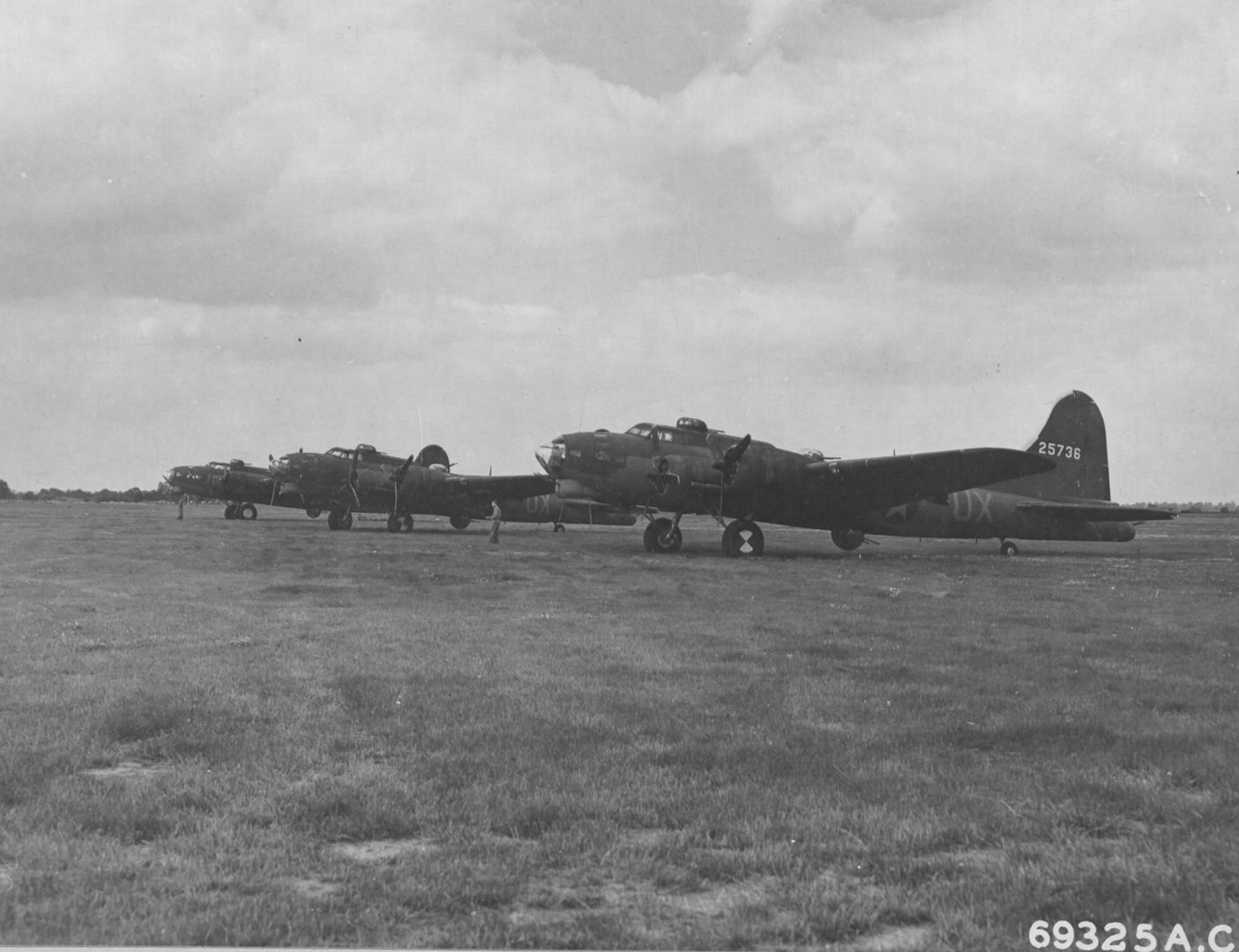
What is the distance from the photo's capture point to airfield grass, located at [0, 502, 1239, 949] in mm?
4102

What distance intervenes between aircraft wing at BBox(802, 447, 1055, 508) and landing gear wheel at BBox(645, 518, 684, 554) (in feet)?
13.7

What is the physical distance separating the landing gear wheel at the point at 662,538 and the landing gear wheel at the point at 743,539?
149 cm

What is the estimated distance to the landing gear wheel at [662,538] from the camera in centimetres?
2928

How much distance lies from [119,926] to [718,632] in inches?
363

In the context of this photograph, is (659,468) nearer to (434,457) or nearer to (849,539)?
(849,539)

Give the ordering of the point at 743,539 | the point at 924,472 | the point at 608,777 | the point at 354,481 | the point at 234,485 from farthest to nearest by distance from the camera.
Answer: the point at 234,485 → the point at 354,481 → the point at 743,539 → the point at 924,472 → the point at 608,777

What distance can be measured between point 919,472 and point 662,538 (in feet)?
24.2

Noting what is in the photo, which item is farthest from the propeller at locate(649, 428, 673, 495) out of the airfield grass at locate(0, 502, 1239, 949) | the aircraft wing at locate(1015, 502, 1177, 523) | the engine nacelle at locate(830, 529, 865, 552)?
the airfield grass at locate(0, 502, 1239, 949)

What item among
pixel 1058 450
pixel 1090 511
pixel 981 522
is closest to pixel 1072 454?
pixel 1058 450

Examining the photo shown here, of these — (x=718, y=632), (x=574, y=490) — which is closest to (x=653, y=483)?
(x=574, y=490)

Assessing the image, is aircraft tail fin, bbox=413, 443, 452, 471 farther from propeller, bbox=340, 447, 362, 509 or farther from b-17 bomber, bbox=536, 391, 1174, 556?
b-17 bomber, bbox=536, 391, 1174, 556

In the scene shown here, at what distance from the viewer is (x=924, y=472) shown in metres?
27.6

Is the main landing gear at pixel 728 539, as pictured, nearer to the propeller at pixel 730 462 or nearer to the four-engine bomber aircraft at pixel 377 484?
the propeller at pixel 730 462

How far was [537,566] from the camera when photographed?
76.2 ft
